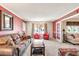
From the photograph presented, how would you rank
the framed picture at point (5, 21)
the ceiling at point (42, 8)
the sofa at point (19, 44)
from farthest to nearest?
the framed picture at point (5, 21) < the ceiling at point (42, 8) < the sofa at point (19, 44)

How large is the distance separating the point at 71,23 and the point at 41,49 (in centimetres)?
646

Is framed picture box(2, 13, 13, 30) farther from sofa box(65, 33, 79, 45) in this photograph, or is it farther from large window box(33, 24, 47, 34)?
large window box(33, 24, 47, 34)

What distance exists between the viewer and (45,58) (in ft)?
2.64

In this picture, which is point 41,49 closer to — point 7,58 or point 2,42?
point 2,42

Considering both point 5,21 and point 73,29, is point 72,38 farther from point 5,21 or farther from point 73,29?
point 5,21

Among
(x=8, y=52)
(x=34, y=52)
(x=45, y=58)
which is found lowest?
(x=34, y=52)

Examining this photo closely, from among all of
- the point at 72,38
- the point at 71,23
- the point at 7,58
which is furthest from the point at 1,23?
the point at 71,23

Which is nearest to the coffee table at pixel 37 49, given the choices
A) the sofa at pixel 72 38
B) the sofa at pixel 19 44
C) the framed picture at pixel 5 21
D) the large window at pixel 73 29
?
the sofa at pixel 19 44

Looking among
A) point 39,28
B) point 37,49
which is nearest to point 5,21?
point 37,49

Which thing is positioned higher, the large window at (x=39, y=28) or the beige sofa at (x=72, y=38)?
the large window at (x=39, y=28)

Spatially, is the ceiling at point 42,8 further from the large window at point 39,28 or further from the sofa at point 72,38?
the large window at point 39,28

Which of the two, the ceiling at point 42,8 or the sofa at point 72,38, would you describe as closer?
the ceiling at point 42,8

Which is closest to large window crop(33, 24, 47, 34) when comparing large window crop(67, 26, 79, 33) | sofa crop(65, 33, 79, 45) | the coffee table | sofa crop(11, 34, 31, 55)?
large window crop(67, 26, 79, 33)

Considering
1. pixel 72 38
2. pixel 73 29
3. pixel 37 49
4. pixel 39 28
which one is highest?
pixel 39 28
